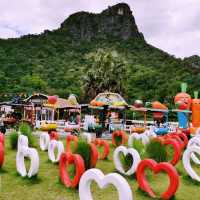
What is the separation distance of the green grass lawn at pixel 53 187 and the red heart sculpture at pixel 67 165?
6.1 inches

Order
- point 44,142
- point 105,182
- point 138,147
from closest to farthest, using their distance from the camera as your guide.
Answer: point 105,182
point 138,147
point 44,142

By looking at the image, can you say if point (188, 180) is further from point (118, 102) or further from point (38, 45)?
point (38, 45)

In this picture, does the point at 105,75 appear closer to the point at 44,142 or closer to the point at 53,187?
the point at 44,142

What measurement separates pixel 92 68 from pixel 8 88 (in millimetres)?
19552

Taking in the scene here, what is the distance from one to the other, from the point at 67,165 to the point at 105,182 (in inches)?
141

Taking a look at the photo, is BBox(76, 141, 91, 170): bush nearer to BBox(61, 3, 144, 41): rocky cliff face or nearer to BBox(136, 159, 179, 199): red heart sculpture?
BBox(136, 159, 179, 199): red heart sculpture

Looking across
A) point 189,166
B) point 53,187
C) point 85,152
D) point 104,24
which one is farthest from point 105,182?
point 104,24

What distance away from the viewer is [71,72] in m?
57.6

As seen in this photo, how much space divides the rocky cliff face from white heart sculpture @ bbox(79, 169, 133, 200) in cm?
9100

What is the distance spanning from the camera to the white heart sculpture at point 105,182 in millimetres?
6359

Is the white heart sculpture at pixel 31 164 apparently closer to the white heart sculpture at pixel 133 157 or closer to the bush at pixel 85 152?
the bush at pixel 85 152

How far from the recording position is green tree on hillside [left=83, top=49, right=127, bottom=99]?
33969 millimetres

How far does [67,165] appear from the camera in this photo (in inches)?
399

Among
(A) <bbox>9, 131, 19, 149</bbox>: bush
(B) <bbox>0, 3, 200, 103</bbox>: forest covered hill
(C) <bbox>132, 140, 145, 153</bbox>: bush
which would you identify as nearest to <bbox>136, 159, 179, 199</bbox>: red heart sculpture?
(C) <bbox>132, 140, 145, 153</bbox>: bush
